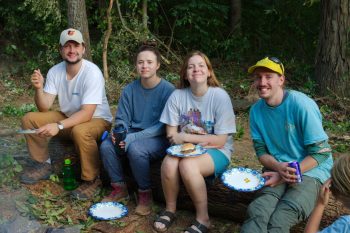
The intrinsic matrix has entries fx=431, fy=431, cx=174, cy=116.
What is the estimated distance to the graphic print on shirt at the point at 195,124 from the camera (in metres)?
3.48

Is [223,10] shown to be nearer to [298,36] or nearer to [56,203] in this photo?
[298,36]

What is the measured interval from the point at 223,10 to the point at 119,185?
21.1ft

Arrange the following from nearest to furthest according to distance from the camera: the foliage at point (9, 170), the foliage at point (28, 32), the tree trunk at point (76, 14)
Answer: the foliage at point (9, 170) < the tree trunk at point (76, 14) < the foliage at point (28, 32)

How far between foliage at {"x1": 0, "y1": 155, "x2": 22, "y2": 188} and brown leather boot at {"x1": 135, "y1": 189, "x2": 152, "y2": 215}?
3.87 ft

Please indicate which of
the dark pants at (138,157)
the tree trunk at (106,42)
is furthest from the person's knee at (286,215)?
the tree trunk at (106,42)

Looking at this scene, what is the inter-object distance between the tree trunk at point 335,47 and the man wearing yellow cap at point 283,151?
3.96 m

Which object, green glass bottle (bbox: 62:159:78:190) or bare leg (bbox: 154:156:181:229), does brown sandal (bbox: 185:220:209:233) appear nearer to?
bare leg (bbox: 154:156:181:229)

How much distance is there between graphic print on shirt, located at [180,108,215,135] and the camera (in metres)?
3.48

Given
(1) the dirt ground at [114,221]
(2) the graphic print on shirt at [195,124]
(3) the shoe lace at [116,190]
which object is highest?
(2) the graphic print on shirt at [195,124]

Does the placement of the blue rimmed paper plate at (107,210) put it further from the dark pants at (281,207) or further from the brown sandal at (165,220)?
the dark pants at (281,207)

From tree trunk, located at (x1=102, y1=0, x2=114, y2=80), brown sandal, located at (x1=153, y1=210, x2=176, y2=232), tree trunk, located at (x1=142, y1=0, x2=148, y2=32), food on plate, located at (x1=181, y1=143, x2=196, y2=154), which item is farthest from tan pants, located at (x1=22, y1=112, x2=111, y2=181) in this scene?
tree trunk, located at (x1=142, y1=0, x2=148, y2=32)

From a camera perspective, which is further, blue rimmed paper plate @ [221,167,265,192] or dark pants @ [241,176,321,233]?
blue rimmed paper plate @ [221,167,265,192]

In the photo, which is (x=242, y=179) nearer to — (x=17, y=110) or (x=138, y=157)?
(x=138, y=157)

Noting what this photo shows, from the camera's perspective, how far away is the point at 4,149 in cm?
468
